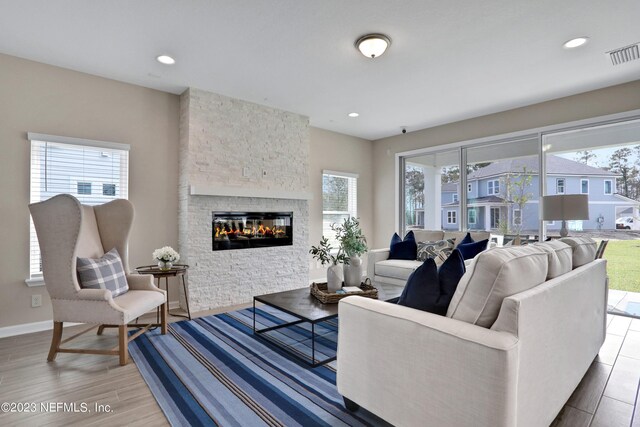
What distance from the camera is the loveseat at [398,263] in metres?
4.25

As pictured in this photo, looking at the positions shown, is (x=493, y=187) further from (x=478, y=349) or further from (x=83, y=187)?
(x=83, y=187)

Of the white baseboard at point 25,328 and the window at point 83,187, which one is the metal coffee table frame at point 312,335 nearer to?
the white baseboard at point 25,328

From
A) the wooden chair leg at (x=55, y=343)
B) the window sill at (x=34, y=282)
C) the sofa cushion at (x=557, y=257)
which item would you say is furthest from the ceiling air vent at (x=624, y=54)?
the window sill at (x=34, y=282)

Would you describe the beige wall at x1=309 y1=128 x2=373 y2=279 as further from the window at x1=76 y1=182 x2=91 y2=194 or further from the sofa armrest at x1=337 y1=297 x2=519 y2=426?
the sofa armrest at x1=337 y1=297 x2=519 y2=426

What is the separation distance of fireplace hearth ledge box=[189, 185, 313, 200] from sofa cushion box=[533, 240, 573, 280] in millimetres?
3330

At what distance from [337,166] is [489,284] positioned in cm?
476

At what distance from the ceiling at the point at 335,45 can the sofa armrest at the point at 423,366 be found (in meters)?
2.19

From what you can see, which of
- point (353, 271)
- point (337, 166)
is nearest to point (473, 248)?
point (353, 271)

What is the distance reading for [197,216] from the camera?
4012mm

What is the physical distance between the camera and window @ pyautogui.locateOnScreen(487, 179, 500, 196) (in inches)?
196

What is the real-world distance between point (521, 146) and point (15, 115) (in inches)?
239

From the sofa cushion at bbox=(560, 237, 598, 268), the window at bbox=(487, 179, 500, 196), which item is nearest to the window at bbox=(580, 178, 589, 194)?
the window at bbox=(487, 179, 500, 196)

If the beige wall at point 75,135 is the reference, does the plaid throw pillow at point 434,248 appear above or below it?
below

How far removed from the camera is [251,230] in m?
4.56
